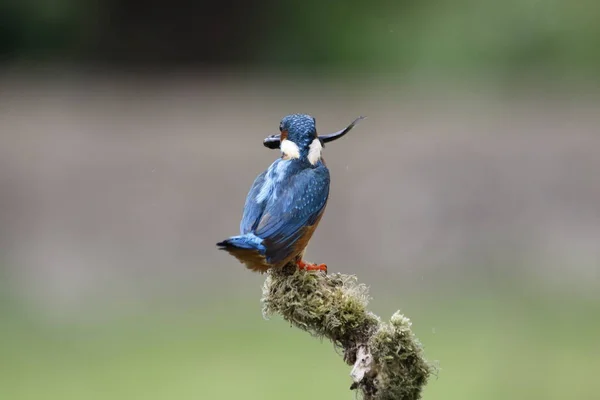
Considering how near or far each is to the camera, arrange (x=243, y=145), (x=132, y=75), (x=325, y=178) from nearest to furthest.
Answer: (x=325, y=178) → (x=243, y=145) → (x=132, y=75)

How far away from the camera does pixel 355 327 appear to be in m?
1.58

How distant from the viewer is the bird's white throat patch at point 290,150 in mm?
1866

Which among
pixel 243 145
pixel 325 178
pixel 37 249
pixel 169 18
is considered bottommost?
pixel 325 178

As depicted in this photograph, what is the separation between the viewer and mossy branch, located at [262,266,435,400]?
1472 mm

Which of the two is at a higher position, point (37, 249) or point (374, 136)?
point (374, 136)

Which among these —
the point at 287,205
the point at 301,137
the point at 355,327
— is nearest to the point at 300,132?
the point at 301,137

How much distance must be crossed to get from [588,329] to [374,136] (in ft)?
6.23

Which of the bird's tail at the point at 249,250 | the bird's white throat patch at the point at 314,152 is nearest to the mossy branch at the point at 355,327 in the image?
the bird's tail at the point at 249,250

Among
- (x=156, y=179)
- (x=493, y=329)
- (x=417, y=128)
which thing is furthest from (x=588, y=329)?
(x=156, y=179)

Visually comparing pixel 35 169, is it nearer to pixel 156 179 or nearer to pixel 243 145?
pixel 156 179

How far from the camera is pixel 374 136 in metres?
6.33

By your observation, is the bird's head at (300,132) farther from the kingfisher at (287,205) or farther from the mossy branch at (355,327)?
the mossy branch at (355,327)

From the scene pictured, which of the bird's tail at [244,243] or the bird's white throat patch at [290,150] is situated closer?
the bird's tail at [244,243]

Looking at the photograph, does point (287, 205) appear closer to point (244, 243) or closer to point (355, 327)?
point (244, 243)
